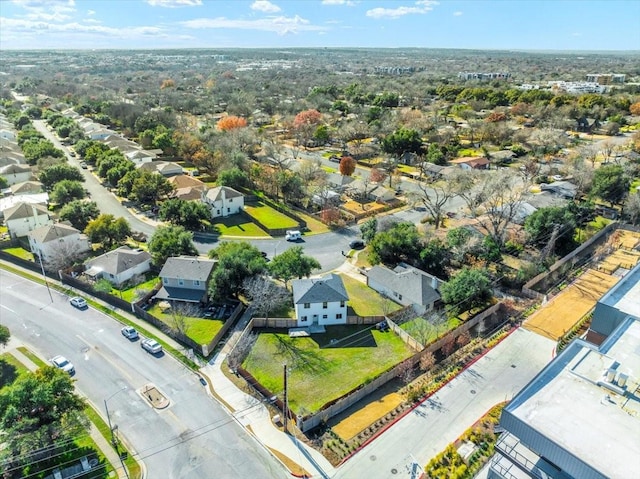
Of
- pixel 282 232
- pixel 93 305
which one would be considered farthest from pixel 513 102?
pixel 93 305

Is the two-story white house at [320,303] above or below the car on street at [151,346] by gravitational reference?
above

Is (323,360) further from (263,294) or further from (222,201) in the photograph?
(222,201)

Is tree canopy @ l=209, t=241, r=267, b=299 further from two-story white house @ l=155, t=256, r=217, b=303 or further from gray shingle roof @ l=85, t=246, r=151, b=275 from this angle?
gray shingle roof @ l=85, t=246, r=151, b=275

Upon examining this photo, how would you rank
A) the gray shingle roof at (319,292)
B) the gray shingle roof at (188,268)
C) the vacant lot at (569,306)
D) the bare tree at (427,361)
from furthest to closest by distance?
the gray shingle roof at (188,268)
the vacant lot at (569,306)
the gray shingle roof at (319,292)
the bare tree at (427,361)

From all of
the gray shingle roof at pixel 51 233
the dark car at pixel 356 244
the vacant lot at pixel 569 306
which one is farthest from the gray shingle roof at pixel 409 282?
the gray shingle roof at pixel 51 233

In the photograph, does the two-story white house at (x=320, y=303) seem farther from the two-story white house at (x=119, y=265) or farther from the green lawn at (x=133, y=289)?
the two-story white house at (x=119, y=265)

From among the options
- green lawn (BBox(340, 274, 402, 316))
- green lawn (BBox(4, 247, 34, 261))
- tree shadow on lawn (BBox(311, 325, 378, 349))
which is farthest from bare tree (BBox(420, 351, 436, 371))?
green lawn (BBox(4, 247, 34, 261))
